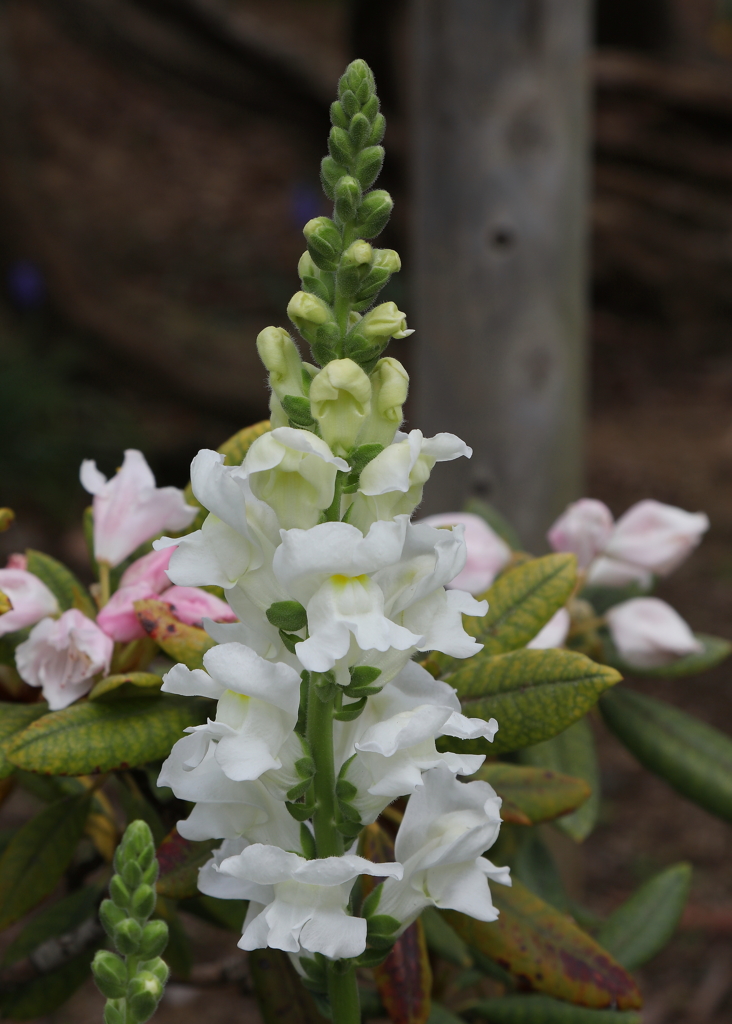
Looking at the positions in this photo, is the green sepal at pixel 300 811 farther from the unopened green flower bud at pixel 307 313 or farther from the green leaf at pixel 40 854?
the green leaf at pixel 40 854

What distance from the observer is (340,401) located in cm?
56

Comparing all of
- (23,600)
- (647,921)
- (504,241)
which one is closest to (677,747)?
(647,921)

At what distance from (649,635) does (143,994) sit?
0.64 metres

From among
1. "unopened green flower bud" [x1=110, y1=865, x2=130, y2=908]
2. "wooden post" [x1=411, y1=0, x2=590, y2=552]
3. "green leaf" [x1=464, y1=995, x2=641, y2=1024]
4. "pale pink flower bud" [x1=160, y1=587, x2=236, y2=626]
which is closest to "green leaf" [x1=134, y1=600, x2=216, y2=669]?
"pale pink flower bud" [x1=160, y1=587, x2=236, y2=626]

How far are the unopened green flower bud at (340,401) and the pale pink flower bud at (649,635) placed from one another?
532 millimetres

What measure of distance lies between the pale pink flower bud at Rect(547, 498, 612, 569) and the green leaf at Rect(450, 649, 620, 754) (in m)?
0.27

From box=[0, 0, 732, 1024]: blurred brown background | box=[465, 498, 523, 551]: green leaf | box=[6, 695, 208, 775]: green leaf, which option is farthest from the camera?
box=[0, 0, 732, 1024]: blurred brown background

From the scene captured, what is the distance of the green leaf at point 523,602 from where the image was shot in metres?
0.83

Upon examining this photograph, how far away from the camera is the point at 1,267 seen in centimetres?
367

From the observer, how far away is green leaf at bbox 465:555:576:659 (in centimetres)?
83

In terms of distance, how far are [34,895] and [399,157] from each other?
3.91m

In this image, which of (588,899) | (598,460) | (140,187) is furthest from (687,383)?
(140,187)

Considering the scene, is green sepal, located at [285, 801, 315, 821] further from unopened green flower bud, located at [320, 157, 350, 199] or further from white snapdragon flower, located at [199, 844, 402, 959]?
unopened green flower bud, located at [320, 157, 350, 199]

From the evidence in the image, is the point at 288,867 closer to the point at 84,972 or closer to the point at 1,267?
the point at 84,972
